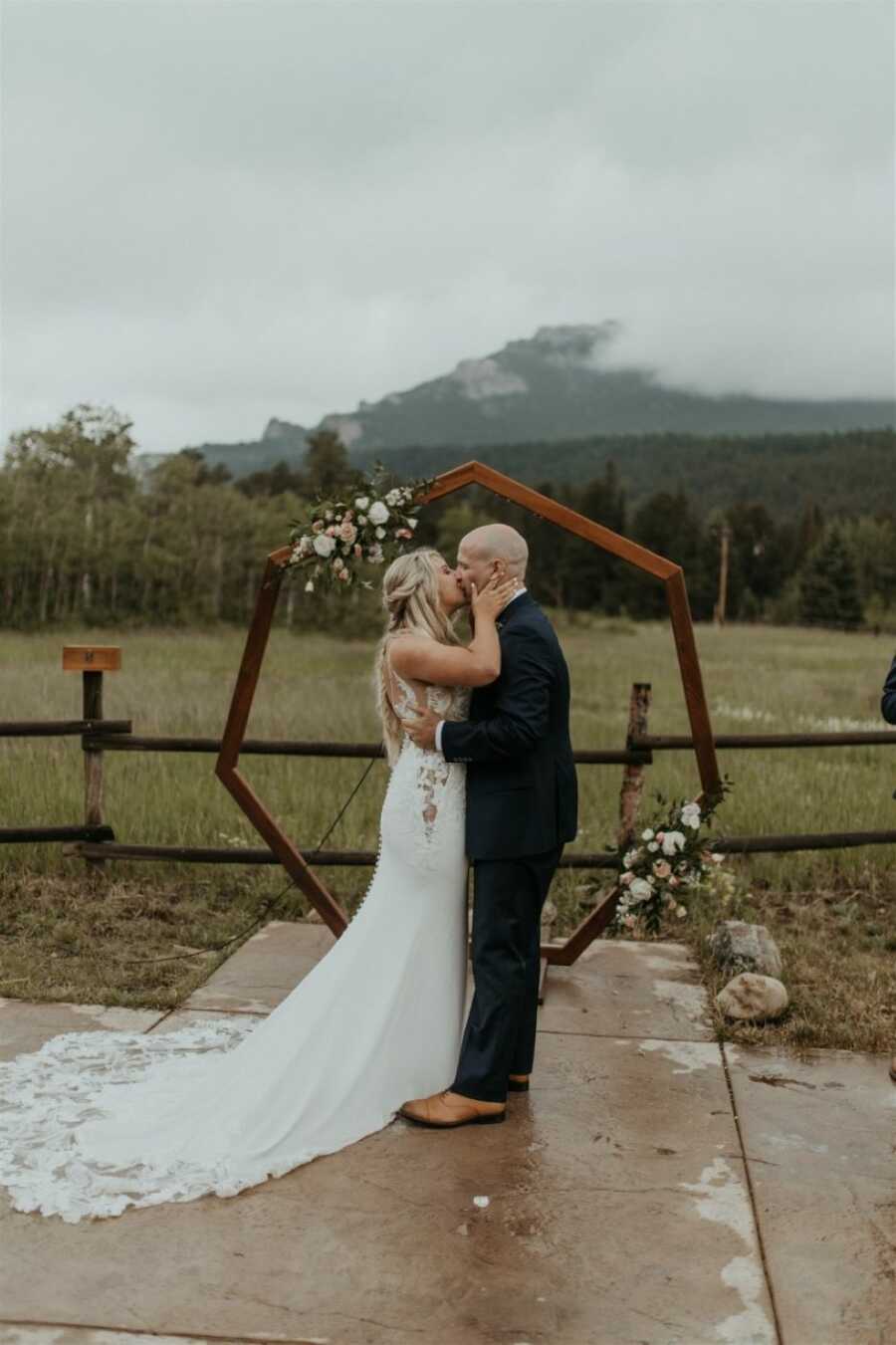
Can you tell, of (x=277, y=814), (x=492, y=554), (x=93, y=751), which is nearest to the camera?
(x=492, y=554)

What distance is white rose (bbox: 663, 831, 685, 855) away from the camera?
5516 millimetres

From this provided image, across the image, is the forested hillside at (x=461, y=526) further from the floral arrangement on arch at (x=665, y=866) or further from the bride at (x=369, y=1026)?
the floral arrangement on arch at (x=665, y=866)

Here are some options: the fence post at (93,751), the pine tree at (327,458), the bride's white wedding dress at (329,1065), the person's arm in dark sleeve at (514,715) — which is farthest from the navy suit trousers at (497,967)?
the pine tree at (327,458)

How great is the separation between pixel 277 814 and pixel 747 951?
13.0 feet

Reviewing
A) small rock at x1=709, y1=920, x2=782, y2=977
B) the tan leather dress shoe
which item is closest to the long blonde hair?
the tan leather dress shoe

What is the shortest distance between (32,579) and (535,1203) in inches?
800

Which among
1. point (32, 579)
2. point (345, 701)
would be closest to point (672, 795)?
point (345, 701)

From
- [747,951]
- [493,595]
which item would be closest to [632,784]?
[747,951]

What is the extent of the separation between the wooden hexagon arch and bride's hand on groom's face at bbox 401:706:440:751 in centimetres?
115

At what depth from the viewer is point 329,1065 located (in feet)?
14.8

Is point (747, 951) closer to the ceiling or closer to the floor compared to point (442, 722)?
closer to the floor

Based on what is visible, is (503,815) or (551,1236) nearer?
(551,1236)

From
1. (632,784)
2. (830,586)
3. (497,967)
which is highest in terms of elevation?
(830,586)

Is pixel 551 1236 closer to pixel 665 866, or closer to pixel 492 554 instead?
pixel 665 866
